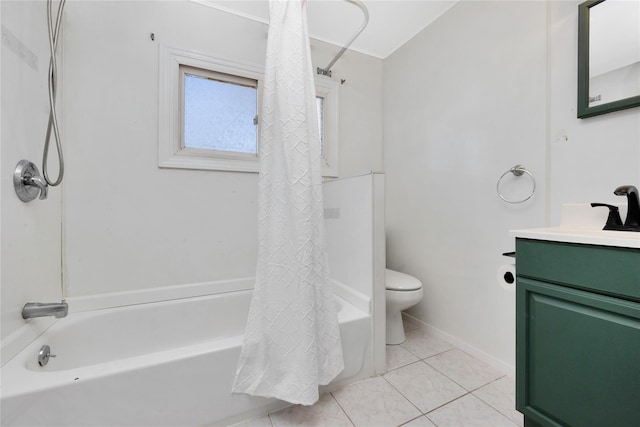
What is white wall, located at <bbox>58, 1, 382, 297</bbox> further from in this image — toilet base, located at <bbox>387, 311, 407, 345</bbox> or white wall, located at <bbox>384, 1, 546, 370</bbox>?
white wall, located at <bbox>384, 1, 546, 370</bbox>

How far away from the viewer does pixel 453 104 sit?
176cm

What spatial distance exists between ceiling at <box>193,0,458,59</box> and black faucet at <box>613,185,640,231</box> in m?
1.55

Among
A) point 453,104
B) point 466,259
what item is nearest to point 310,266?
point 466,259

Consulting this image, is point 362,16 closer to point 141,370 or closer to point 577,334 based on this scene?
point 577,334

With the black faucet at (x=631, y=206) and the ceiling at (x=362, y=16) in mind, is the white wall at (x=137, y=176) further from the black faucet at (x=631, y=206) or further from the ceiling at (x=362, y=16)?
the black faucet at (x=631, y=206)

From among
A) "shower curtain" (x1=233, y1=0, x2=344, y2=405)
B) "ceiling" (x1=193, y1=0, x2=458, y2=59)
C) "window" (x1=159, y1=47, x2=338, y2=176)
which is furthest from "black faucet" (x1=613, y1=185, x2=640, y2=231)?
"window" (x1=159, y1=47, x2=338, y2=176)

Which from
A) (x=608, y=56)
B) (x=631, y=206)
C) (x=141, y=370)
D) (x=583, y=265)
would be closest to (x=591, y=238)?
(x=583, y=265)

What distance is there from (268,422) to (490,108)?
2061 millimetres

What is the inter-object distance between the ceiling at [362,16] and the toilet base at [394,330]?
2135mm

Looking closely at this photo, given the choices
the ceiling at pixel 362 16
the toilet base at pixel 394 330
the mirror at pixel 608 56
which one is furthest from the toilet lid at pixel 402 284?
the ceiling at pixel 362 16

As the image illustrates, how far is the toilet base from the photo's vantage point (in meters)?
1.81

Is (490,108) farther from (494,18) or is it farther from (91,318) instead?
(91,318)

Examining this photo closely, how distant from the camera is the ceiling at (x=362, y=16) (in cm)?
175

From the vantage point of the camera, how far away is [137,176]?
1.58 meters
